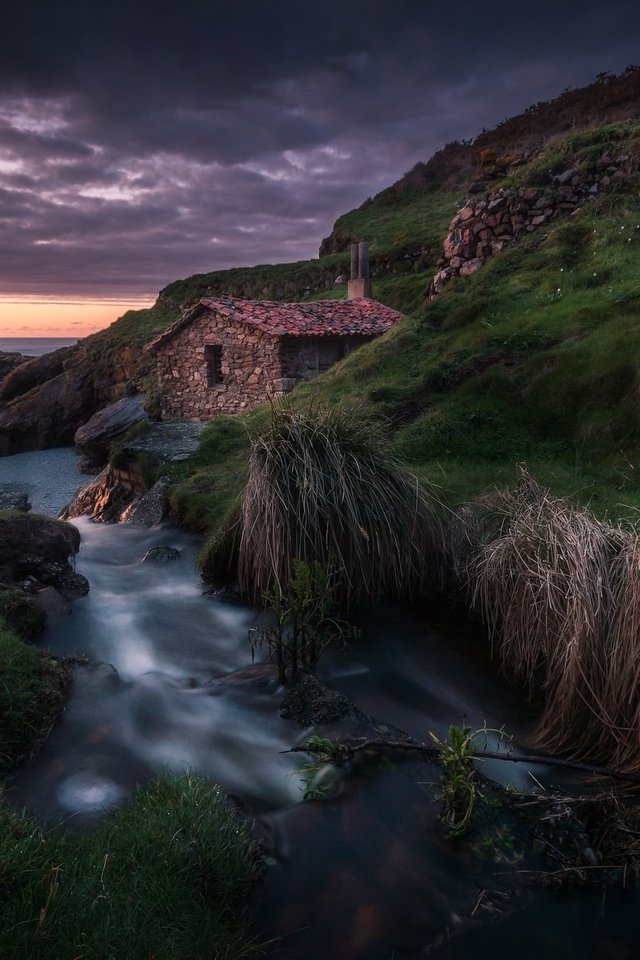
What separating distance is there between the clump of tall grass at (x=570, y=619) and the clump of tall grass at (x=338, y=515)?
65 cm

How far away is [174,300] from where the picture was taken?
45.1 meters

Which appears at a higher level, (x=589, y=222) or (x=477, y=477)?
(x=589, y=222)

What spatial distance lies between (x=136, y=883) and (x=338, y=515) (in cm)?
362

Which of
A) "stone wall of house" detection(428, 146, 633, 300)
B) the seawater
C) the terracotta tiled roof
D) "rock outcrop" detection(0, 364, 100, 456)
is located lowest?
the seawater

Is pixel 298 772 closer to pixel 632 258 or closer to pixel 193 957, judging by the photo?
pixel 193 957

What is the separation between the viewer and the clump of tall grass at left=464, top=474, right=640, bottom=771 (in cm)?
430

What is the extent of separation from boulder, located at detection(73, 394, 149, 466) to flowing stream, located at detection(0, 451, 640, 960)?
16719 mm

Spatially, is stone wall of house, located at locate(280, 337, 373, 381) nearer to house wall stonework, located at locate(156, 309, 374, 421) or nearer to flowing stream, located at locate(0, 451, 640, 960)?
house wall stonework, located at locate(156, 309, 374, 421)

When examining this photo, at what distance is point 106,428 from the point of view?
949 inches

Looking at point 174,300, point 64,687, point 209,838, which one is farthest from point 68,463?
point 209,838

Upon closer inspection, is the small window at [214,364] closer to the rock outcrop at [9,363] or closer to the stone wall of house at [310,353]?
the stone wall of house at [310,353]

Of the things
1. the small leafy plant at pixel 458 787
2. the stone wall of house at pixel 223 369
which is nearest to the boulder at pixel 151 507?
the small leafy plant at pixel 458 787

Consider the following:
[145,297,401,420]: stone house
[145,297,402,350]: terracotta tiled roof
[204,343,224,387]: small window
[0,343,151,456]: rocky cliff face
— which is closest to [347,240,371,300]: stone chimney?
[145,297,402,350]: terracotta tiled roof

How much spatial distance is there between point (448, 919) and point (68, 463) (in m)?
28.5
